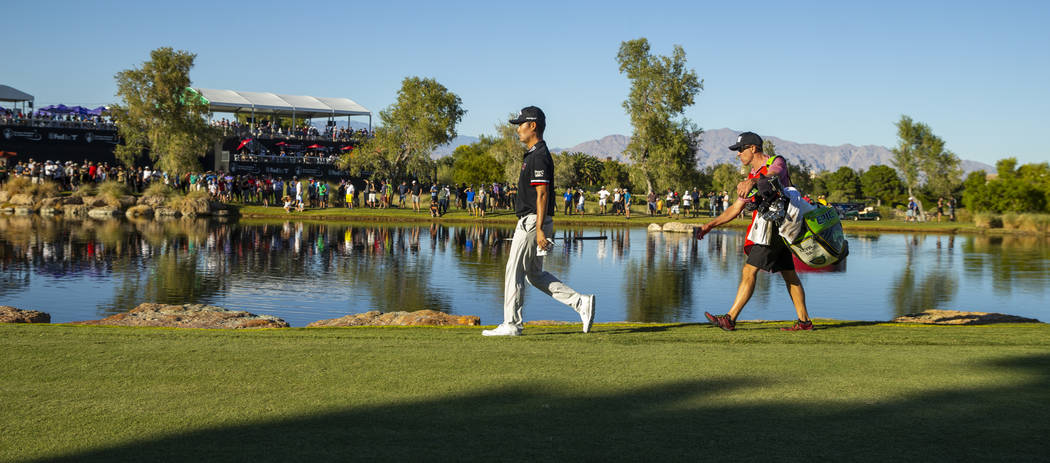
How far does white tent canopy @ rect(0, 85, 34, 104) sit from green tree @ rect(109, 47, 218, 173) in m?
25.5

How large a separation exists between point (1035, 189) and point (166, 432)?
53551mm

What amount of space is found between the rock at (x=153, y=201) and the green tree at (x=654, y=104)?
28.2 m

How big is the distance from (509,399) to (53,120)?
226ft

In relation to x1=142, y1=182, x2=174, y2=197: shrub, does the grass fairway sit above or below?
below

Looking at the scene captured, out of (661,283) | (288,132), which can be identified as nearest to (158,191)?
(288,132)

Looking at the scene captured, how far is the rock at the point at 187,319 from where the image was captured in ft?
30.0

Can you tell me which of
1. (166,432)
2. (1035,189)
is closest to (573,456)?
(166,432)

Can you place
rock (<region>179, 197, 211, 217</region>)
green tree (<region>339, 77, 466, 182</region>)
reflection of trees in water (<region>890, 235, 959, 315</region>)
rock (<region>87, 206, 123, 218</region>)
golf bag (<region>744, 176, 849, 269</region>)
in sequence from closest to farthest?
golf bag (<region>744, 176, 849, 269</region>) → reflection of trees in water (<region>890, 235, 959, 315</region>) → rock (<region>87, 206, 123, 218</region>) → rock (<region>179, 197, 211, 217</region>) → green tree (<region>339, 77, 466, 182</region>)

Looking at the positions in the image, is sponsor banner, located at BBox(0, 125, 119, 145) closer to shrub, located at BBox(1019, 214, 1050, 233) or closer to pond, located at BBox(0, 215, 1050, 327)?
pond, located at BBox(0, 215, 1050, 327)

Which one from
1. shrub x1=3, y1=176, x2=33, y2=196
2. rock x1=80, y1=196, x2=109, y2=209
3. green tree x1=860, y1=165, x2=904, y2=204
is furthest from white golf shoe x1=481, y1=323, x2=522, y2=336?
green tree x1=860, y1=165, x2=904, y2=204

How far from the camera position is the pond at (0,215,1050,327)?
13375mm

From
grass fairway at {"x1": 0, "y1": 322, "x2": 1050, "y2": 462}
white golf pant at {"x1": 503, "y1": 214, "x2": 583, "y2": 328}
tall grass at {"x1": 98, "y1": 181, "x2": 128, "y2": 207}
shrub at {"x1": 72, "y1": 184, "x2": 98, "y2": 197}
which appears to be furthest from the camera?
shrub at {"x1": 72, "y1": 184, "x2": 98, "y2": 197}

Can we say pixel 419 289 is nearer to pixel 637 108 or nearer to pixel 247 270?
pixel 247 270

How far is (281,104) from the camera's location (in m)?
83.0
